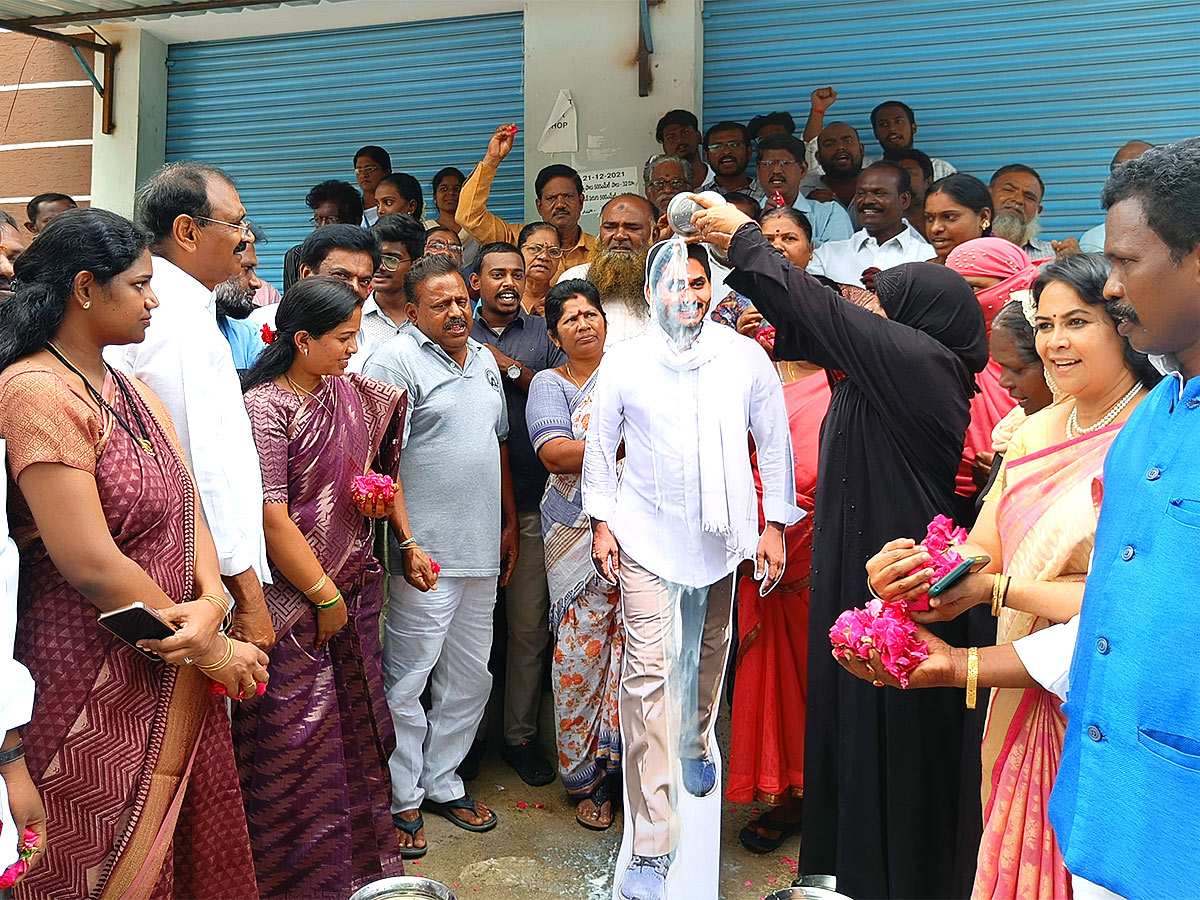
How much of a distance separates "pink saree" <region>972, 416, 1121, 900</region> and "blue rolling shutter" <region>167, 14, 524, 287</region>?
225 inches

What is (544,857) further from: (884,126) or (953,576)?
(884,126)

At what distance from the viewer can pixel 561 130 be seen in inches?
281

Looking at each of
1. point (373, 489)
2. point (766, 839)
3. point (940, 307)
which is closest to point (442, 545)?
point (373, 489)

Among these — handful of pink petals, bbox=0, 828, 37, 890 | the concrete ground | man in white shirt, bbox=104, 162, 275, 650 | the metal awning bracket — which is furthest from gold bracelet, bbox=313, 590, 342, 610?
the metal awning bracket

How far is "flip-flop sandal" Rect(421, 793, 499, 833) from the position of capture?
4.25m

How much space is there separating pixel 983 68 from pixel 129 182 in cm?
621

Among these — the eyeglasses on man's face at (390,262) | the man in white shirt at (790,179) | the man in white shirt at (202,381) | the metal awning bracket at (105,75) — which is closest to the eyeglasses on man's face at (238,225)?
the man in white shirt at (202,381)

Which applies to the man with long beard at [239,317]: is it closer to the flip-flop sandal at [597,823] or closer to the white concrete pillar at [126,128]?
the flip-flop sandal at [597,823]

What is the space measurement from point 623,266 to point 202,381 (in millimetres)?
2584

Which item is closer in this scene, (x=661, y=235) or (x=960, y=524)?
(x=960, y=524)

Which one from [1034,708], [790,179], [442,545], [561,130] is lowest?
[1034,708]

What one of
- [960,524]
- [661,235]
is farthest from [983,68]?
[960,524]

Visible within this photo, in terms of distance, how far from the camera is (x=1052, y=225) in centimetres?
663

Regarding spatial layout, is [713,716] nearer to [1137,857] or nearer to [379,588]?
[379,588]
